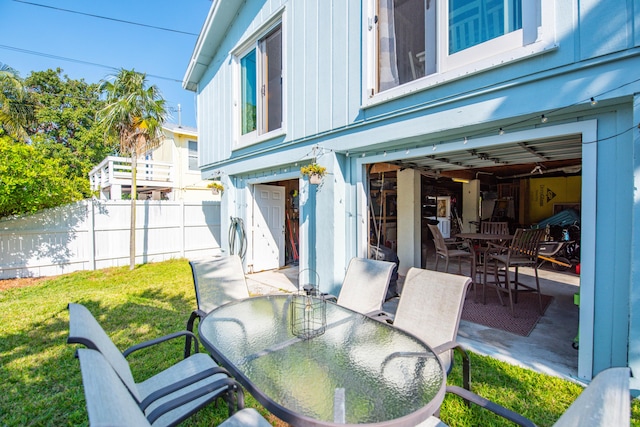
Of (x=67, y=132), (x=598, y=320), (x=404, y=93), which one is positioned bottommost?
(x=598, y=320)

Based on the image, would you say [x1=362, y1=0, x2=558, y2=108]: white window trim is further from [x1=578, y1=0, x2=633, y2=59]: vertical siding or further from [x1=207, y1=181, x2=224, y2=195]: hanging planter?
[x1=207, y1=181, x2=224, y2=195]: hanging planter

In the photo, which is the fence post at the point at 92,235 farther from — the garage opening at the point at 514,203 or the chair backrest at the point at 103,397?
the chair backrest at the point at 103,397

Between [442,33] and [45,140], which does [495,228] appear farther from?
[45,140]

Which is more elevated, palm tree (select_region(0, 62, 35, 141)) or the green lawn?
palm tree (select_region(0, 62, 35, 141))

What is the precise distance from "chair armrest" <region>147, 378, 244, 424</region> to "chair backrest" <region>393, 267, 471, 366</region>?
143 centimetres

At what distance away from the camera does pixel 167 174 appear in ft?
39.3

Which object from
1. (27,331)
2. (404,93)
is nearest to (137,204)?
(27,331)

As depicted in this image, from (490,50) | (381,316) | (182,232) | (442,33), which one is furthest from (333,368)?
(182,232)

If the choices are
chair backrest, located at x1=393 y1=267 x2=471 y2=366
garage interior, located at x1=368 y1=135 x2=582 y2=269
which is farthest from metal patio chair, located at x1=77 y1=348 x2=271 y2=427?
garage interior, located at x1=368 y1=135 x2=582 y2=269

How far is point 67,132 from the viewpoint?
58.9 ft

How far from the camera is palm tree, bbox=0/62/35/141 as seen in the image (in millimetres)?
12219

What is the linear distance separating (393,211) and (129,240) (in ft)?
25.7

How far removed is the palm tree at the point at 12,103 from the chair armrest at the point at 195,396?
16769mm

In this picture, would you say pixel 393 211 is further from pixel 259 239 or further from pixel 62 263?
pixel 62 263
